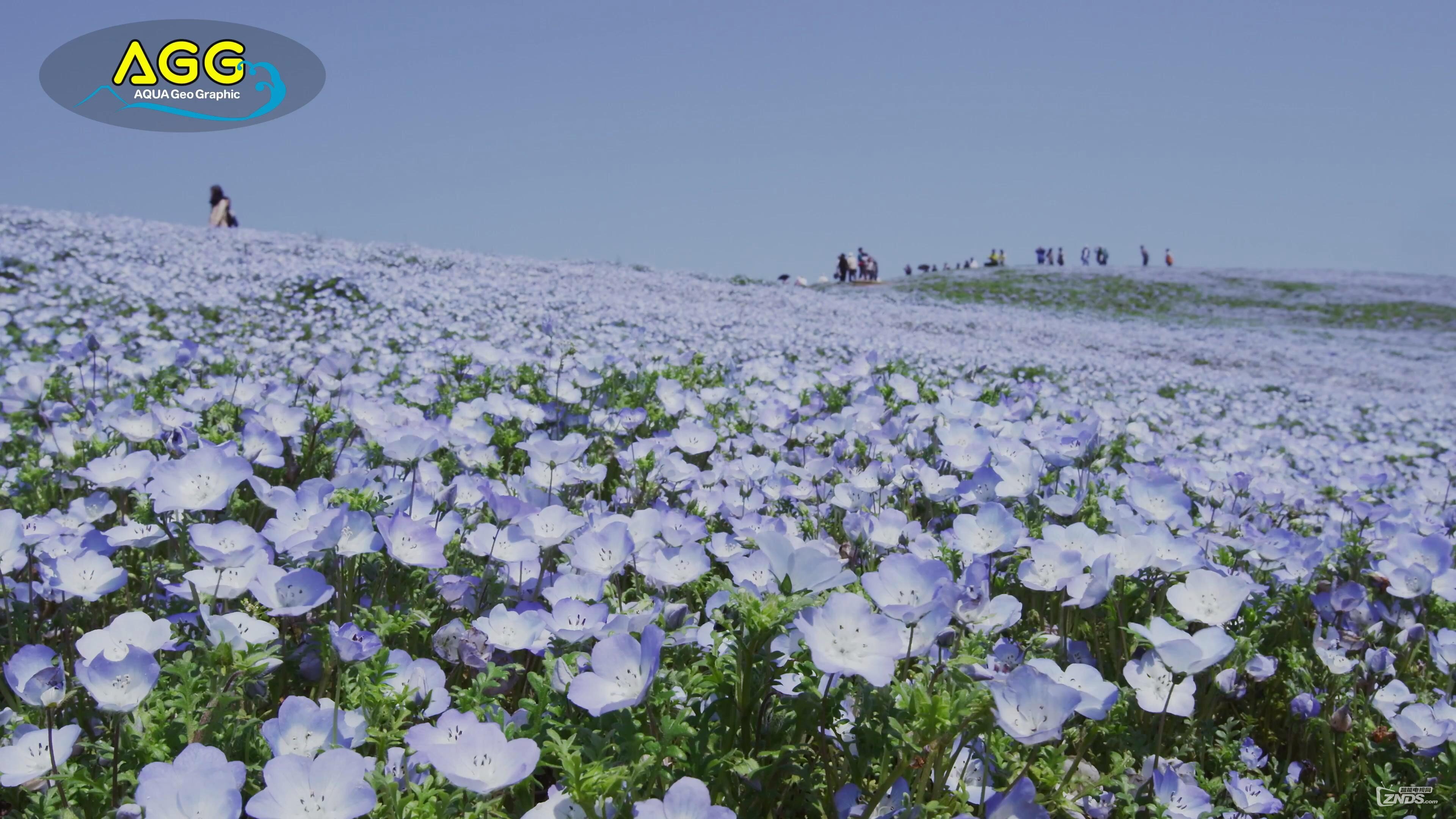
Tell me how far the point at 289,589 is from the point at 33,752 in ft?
1.44

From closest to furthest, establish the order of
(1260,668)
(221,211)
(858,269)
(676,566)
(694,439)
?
(676,566)
(1260,668)
(694,439)
(221,211)
(858,269)

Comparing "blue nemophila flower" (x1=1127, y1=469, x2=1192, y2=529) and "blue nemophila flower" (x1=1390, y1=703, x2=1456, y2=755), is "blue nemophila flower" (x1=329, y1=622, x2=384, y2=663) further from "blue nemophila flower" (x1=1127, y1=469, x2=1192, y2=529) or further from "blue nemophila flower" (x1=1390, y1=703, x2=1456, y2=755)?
"blue nemophila flower" (x1=1390, y1=703, x2=1456, y2=755)

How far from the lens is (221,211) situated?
18.4 meters

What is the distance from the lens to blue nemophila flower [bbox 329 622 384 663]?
1344 mm

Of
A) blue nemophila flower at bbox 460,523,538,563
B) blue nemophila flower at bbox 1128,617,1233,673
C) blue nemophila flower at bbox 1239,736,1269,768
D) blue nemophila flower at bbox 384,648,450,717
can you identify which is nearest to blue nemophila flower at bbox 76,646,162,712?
blue nemophila flower at bbox 384,648,450,717

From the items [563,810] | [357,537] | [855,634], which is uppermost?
[357,537]

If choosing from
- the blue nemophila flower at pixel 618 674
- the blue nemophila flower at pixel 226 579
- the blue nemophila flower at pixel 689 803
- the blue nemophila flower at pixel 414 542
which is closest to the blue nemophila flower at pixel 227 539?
the blue nemophila flower at pixel 226 579

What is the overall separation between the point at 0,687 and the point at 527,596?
104 cm

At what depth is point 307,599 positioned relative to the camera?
154cm

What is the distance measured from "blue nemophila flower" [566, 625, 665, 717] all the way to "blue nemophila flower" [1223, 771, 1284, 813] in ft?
3.73

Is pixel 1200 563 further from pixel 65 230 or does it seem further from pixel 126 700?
pixel 65 230

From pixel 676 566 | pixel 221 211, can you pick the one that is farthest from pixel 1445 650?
pixel 221 211

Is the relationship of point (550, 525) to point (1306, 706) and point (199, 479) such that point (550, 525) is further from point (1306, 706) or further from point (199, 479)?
point (1306, 706)

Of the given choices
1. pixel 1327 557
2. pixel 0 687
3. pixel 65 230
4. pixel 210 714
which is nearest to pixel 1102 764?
pixel 1327 557
